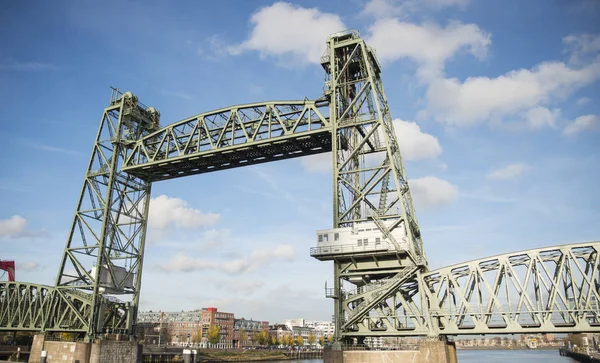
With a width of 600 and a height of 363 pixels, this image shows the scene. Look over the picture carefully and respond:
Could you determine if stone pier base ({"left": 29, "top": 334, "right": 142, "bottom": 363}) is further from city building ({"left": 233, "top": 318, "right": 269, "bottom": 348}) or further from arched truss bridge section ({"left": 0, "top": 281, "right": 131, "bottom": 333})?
city building ({"left": 233, "top": 318, "right": 269, "bottom": 348})

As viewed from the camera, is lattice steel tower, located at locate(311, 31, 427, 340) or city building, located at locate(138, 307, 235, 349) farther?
city building, located at locate(138, 307, 235, 349)

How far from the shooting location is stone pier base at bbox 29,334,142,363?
35000 millimetres

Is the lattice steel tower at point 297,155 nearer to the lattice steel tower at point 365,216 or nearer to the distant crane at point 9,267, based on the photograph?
the lattice steel tower at point 365,216

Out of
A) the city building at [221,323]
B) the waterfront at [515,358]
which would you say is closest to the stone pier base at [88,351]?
the waterfront at [515,358]

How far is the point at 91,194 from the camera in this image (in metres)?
41.6

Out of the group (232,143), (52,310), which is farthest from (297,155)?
(52,310)

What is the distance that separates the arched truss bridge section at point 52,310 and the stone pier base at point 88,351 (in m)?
1.51

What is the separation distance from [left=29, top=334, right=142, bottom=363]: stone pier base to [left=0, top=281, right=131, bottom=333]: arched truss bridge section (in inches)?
59.5

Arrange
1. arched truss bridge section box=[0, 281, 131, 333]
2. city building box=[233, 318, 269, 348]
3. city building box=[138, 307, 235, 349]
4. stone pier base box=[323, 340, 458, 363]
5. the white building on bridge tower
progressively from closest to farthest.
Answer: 1. stone pier base box=[323, 340, 458, 363]
2. the white building on bridge tower
3. arched truss bridge section box=[0, 281, 131, 333]
4. city building box=[138, 307, 235, 349]
5. city building box=[233, 318, 269, 348]

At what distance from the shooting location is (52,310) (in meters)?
38.6

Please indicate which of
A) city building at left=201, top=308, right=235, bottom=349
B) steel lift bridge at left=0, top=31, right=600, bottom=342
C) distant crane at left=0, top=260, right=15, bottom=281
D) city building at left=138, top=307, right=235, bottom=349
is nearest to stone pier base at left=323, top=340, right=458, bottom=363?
steel lift bridge at left=0, top=31, right=600, bottom=342

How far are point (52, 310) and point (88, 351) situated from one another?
6272mm

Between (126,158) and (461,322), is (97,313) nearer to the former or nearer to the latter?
(126,158)

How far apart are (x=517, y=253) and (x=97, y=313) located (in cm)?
3221
